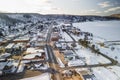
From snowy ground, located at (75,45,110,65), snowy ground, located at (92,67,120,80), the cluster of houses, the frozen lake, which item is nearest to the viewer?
the cluster of houses

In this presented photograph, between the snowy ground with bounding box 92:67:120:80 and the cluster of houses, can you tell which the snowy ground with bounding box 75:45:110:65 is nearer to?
the snowy ground with bounding box 92:67:120:80

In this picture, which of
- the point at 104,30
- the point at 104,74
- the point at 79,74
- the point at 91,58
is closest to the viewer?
the point at 79,74

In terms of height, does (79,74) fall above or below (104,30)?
above

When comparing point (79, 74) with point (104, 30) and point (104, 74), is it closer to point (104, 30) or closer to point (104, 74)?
point (104, 74)

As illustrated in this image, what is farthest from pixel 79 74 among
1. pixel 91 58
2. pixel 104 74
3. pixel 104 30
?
pixel 104 30

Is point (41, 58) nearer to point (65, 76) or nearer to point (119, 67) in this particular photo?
point (65, 76)

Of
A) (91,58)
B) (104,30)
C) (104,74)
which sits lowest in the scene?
(104,30)

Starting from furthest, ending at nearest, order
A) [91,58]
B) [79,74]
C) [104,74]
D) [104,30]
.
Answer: [104,30]
[91,58]
[104,74]
[79,74]

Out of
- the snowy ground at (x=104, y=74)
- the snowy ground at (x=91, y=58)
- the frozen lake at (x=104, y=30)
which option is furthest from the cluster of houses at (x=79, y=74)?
the frozen lake at (x=104, y=30)

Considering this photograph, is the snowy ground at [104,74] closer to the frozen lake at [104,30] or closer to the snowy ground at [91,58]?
the snowy ground at [91,58]

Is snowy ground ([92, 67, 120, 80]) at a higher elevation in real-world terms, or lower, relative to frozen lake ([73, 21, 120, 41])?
higher

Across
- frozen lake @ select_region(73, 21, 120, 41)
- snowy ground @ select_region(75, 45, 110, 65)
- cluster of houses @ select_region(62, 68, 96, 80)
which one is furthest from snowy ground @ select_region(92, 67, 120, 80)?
frozen lake @ select_region(73, 21, 120, 41)
